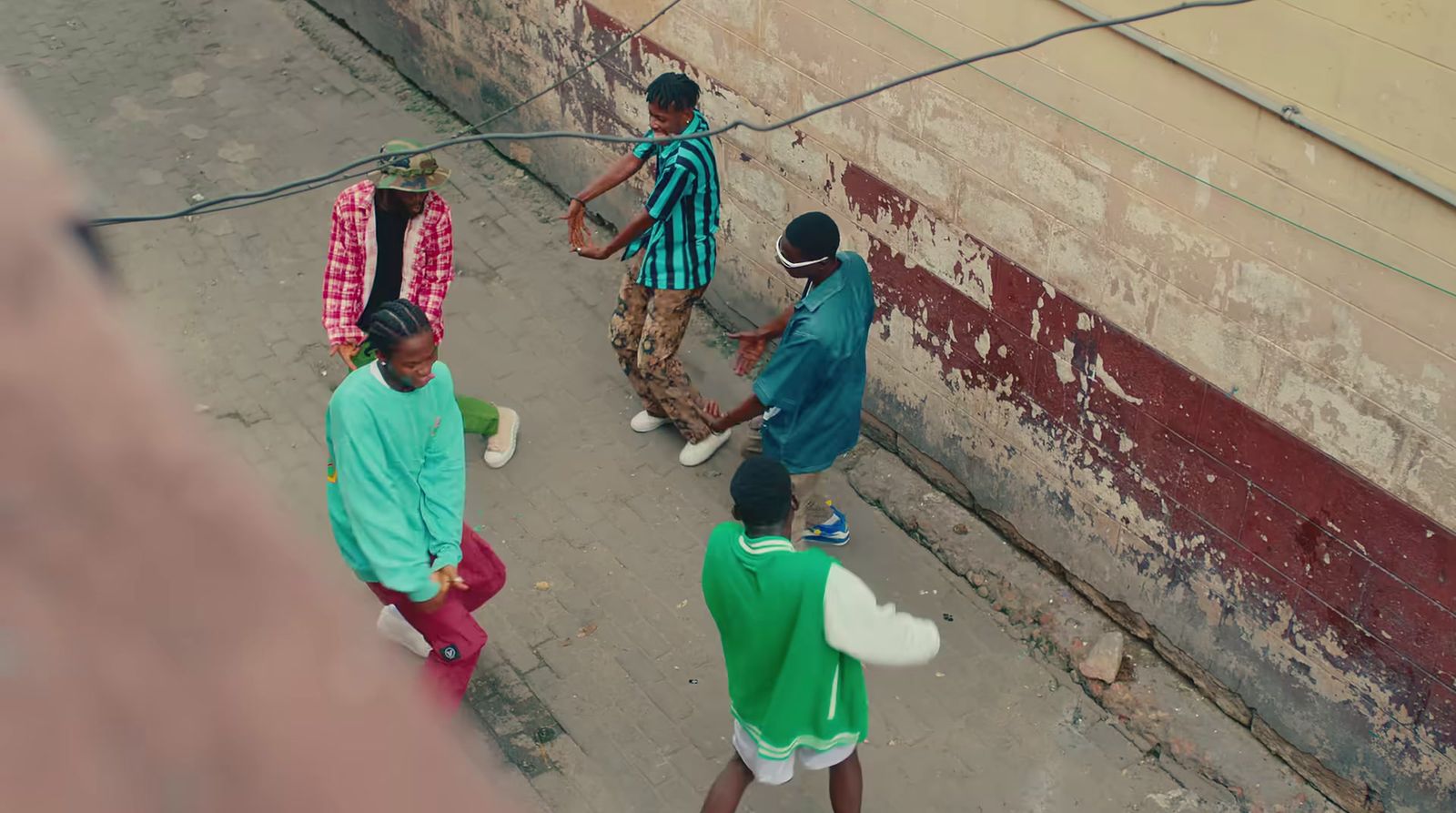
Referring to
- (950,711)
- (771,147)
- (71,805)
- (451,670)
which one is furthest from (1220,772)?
(71,805)

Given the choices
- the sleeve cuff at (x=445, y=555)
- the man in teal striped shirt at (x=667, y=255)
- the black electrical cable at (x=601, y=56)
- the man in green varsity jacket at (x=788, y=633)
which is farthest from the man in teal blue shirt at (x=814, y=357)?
the black electrical cable at (x=601, y=56)

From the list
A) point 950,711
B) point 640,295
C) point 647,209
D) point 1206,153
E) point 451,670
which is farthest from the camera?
point 640,295

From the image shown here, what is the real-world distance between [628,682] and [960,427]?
165 cm

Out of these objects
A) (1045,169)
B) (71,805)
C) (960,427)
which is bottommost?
(960,427)

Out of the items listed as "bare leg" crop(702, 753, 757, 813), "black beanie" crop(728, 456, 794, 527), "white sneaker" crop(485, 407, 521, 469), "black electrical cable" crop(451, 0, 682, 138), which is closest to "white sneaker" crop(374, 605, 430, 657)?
"bare leg" crop(702, 753, 757, 813)

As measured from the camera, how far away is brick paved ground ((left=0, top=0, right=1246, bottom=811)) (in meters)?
4.99

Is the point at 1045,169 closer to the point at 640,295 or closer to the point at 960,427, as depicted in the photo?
the point at 960,427

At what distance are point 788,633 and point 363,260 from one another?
8.24 ft

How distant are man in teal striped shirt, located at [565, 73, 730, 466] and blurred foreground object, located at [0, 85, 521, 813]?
462 centimetres

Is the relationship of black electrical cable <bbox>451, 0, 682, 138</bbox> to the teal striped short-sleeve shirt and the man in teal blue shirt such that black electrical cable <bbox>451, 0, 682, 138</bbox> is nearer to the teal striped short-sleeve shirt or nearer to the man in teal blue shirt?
the teal striped short-sleeve shirt

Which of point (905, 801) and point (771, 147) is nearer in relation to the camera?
point (905, 801)

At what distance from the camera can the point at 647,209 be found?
566cm

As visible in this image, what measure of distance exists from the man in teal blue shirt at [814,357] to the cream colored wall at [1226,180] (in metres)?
0.63

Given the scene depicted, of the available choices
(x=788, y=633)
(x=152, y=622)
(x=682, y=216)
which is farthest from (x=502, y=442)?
(x=152, y=622)
